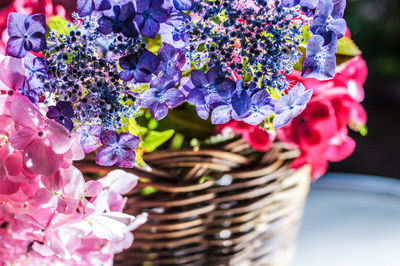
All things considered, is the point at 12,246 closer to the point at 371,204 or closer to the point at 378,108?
the point at 371,204

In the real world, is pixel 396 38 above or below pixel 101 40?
below

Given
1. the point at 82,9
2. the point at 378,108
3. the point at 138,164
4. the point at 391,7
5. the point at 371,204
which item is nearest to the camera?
the point at 82,9

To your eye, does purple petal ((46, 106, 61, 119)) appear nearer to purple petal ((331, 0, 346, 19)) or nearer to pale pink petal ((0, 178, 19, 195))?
pale pink petal ((0, 178, 19, 195))

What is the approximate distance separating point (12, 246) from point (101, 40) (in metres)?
0.19

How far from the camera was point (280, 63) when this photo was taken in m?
0.29

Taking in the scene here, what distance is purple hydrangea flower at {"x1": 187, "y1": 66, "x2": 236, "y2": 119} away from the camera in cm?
29

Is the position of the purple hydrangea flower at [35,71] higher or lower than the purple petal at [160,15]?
lower

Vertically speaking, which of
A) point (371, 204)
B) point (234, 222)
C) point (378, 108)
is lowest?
point (378, 108)

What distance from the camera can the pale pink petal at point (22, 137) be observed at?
291mm

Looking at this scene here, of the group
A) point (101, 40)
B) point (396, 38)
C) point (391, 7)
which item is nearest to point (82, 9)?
point (101, 40)

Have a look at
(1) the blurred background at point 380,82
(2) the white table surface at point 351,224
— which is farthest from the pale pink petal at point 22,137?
(1) the blurred background at point 380,82

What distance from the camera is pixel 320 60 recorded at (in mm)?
294

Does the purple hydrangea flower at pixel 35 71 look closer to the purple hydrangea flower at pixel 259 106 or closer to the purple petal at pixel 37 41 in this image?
the purple petal at pixel 37 41

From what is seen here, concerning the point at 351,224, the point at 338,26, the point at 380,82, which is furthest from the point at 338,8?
the point at 380,82
